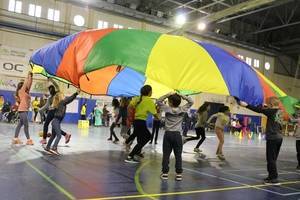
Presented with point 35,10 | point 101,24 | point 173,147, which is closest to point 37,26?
point 35,10

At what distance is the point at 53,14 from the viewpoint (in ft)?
65.0

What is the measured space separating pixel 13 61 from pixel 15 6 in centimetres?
291

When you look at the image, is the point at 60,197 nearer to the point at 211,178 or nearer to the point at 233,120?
the point at 211,178

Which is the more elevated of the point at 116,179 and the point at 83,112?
the point at 83,112

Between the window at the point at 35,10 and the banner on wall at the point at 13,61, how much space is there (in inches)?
78.9

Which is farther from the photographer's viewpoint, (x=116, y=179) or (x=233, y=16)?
(x=233, y=16)

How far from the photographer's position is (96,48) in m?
6.22

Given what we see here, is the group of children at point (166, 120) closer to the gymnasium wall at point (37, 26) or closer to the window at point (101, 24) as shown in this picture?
the gymnasium wall at point (37, 26)

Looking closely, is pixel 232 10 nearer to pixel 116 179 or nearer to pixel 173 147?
pixel 173 147

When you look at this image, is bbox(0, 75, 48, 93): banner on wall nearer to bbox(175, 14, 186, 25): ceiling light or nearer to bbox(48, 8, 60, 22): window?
bbox(48, 8, 60, 22): window

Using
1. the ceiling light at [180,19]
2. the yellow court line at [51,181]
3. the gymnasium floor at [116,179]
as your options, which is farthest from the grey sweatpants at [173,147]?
the ceiling light at [180,19]

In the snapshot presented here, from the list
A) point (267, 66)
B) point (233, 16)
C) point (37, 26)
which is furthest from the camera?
point (267, 66)

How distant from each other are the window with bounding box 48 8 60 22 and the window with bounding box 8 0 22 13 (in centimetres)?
161

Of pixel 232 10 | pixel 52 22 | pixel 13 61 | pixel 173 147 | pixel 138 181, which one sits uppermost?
pixel 232 10
